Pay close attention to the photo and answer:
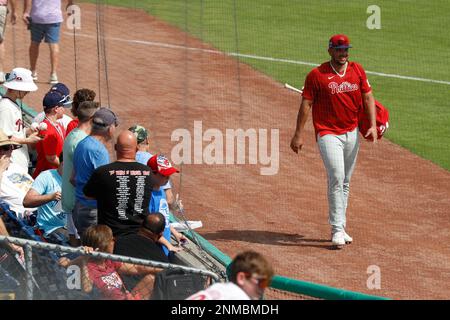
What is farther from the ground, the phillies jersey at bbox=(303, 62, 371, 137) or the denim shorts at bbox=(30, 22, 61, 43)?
the denim shorts at bbox=(30, 22, 61, 43)

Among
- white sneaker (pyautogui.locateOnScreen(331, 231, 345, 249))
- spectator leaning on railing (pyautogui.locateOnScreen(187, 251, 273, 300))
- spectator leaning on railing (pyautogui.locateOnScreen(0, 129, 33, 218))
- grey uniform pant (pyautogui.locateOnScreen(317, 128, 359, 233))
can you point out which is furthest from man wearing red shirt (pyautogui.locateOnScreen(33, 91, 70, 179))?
spectator leaning on railing (pyautogui.locateOnScreen(187, 251, 273, 300))

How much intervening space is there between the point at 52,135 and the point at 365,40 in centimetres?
1106

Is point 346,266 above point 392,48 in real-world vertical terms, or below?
below

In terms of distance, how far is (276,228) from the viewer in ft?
34.0

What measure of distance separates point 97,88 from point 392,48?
23.7 ft

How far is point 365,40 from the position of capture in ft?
62.5

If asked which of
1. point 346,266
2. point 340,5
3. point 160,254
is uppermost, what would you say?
point 340,5

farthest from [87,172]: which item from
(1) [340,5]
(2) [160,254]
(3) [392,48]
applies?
(1) [340,5]

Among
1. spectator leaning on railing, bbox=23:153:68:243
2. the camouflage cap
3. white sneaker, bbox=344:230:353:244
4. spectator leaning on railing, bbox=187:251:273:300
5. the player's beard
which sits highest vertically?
the player's beard

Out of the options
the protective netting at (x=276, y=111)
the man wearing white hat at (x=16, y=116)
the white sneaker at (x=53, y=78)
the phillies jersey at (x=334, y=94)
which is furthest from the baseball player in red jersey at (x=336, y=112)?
the white sneaker at (x=53, y=78)

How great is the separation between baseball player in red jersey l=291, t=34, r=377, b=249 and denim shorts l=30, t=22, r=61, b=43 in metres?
5.71

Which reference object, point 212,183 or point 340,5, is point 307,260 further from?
point 340,5

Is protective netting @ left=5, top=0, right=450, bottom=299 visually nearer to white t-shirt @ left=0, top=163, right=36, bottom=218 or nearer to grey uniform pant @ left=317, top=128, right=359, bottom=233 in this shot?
grey uniform pant @ left=317, top=128, right=359, bottom=233

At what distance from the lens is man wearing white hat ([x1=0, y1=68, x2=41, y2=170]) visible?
9.19 meters
